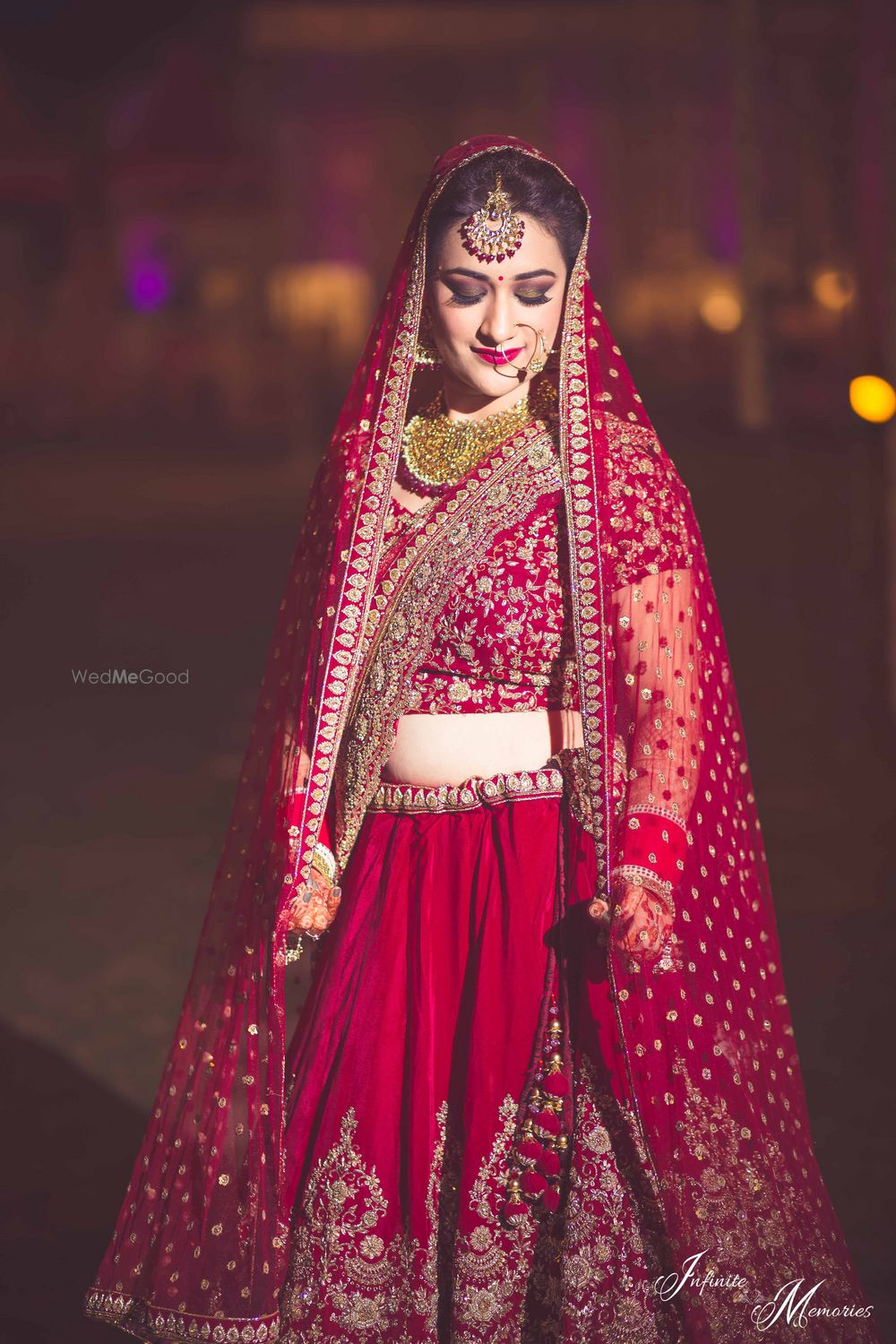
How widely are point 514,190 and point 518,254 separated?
0.08 meters

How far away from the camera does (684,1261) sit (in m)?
1.83

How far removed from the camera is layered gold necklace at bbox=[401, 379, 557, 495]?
2.04m

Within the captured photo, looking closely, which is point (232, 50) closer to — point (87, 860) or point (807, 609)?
point (807, 609)

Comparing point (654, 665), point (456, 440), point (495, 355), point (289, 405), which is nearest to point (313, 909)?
point (654, 665)

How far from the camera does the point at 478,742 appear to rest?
1.99m

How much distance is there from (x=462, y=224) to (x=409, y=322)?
14 cm

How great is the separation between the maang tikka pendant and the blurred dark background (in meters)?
1.63

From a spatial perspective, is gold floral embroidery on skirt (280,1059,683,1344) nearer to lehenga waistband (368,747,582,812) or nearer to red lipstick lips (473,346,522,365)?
lehenga waistband (368,747,582,812)

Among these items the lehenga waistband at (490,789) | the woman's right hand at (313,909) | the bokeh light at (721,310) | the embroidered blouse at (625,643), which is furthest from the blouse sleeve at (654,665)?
the bokeh light at (721,310)

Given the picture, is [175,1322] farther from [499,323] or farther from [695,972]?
[499,323]

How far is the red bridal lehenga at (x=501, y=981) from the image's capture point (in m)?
1.86

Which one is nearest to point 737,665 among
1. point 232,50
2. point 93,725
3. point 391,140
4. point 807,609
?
point 807,609

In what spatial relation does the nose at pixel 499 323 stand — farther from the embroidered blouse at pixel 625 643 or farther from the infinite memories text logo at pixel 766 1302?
the infinite memories text logo at pixel 766 1302

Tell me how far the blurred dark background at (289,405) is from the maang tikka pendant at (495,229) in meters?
1.63
